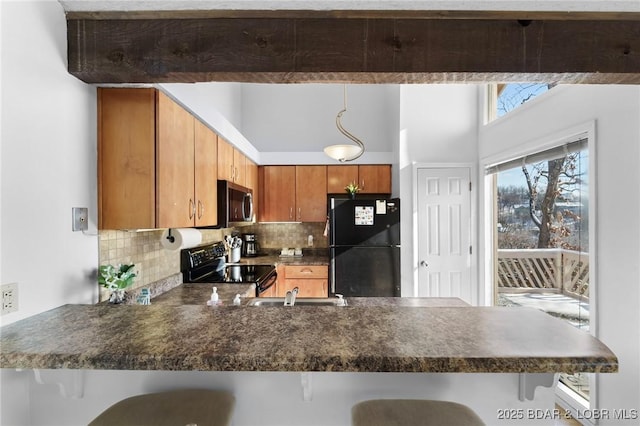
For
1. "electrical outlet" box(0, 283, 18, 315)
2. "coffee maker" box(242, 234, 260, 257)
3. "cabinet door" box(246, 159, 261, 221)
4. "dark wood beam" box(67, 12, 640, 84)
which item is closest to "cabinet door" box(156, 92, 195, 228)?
"dark wood beam" box(67, 12, 640, 84)

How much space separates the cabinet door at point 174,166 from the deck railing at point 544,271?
8.53 feet

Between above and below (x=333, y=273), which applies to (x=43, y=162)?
above

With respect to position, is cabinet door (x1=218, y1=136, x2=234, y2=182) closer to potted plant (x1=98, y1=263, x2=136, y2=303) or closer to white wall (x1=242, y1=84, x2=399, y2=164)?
potted plant (x1=98, y1=263, x2=136, y2=303)

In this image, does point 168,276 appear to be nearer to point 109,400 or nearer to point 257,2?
point 109,400

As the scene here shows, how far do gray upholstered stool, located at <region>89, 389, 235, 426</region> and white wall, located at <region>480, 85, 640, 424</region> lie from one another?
209cm

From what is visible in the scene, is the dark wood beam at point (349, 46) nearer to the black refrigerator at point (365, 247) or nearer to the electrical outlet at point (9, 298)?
the electrical outlet at point (9, 298)

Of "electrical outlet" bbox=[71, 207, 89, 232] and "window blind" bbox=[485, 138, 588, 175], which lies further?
"window blind" bbox=[485, 138, 588, 175]

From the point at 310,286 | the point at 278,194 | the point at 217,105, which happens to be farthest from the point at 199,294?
the point at 217,105

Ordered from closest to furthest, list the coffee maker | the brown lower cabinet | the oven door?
the oven door < the brown lower cabinet < the coffee maker

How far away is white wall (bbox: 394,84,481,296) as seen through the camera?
11.3 feet

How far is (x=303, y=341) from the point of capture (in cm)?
93

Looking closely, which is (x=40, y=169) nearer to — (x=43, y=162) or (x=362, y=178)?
(x=43, y=162)

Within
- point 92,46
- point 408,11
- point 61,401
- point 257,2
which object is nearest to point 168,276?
point 61,401

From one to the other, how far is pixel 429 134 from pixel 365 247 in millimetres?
1505
